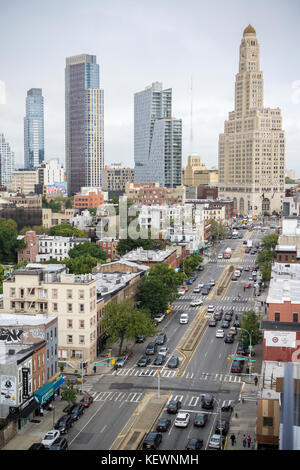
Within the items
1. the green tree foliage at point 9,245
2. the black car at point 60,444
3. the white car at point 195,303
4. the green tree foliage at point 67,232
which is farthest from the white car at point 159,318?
the green tree foliage at point 67,232

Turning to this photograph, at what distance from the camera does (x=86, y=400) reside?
1881 inches

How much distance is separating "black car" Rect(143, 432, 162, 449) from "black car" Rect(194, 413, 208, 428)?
3930 mm

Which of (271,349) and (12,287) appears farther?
(12,287)

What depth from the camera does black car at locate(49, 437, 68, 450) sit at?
128 feet

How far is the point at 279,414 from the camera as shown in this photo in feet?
121

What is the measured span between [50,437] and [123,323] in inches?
800

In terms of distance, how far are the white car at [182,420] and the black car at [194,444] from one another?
3.16m

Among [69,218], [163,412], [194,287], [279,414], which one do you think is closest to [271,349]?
[163,412]

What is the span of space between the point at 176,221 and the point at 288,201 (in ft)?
199

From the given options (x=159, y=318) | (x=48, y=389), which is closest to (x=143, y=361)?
(x=48, y=389)

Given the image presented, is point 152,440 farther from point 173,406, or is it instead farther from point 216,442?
point 173,406

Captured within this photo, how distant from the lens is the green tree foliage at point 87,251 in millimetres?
Answer: 108938

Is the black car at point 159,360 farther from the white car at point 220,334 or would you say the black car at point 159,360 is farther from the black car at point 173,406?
the black car at point 173,406
